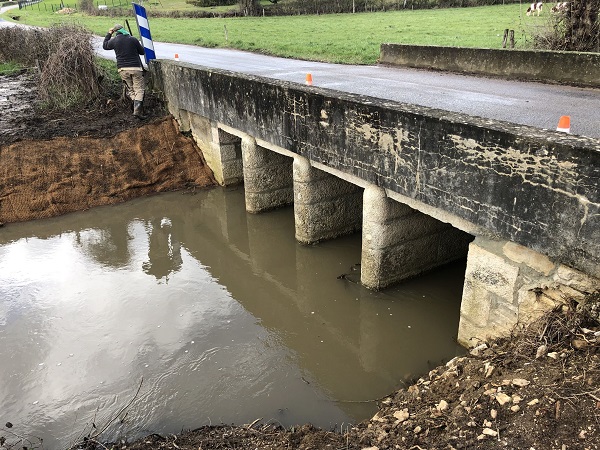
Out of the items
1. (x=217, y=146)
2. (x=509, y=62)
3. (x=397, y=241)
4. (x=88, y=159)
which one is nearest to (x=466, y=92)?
(x=509, y=62)

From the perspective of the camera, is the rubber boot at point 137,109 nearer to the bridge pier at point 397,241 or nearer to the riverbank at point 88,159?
the riverbank at point 88,159

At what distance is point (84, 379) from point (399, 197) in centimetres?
455

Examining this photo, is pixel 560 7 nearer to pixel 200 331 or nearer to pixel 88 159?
pixel 200 331

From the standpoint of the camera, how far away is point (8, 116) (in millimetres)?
12555

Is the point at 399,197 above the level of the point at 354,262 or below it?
above

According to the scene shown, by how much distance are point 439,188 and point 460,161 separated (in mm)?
481

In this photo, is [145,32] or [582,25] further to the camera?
[145,32]

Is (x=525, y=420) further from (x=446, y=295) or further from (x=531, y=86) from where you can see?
(x=531, y=86)

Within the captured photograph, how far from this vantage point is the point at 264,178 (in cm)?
1025

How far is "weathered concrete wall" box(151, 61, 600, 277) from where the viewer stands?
4359mm

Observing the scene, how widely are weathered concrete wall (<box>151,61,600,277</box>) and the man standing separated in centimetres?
518

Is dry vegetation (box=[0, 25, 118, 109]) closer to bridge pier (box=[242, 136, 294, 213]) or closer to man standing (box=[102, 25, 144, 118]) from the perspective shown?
man standing (box=[102, 25, 144, 118])

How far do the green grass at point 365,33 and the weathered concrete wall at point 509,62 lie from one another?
1693mm

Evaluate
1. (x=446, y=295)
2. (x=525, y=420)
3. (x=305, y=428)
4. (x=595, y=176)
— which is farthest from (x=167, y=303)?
(x=595, y=176)
